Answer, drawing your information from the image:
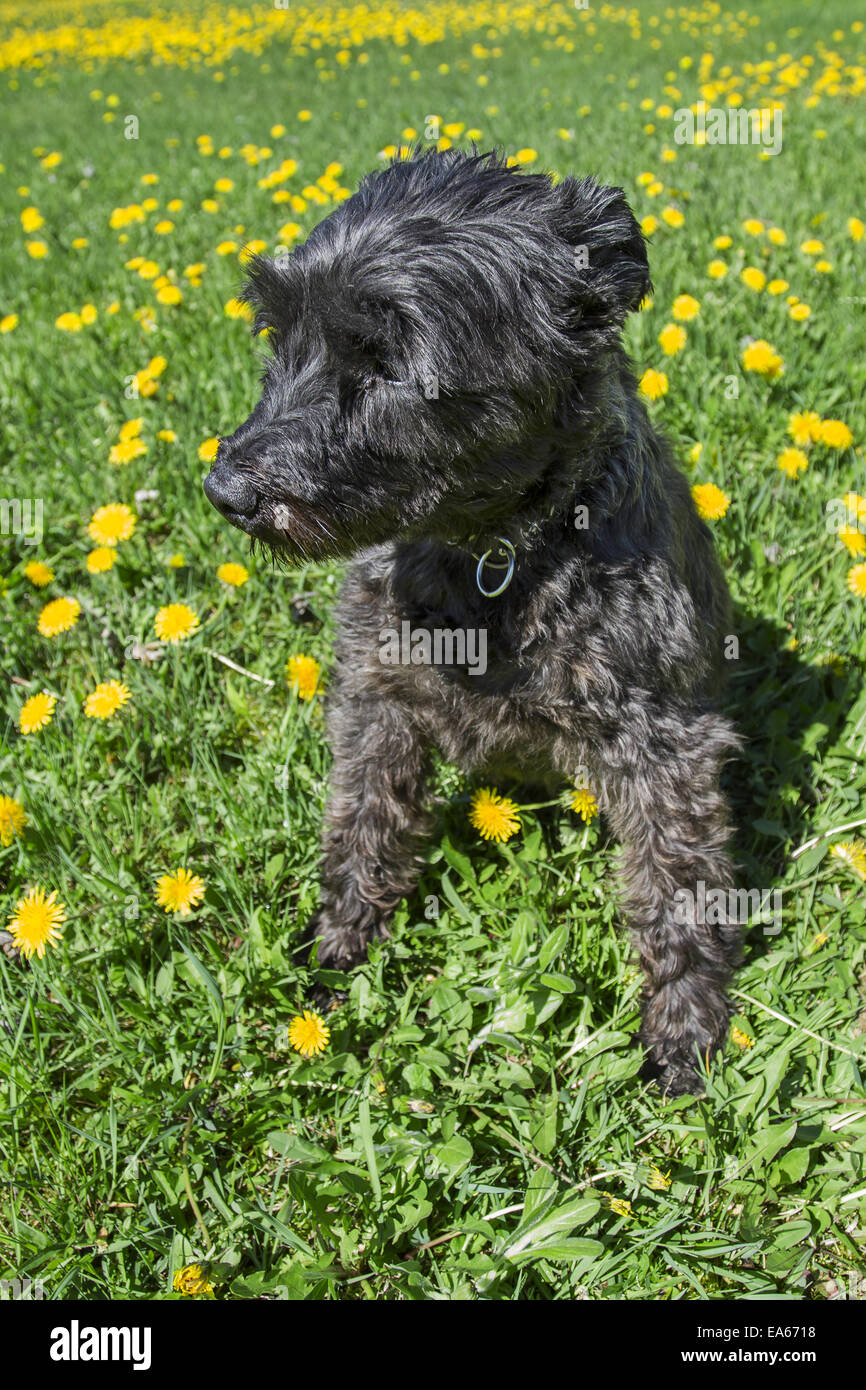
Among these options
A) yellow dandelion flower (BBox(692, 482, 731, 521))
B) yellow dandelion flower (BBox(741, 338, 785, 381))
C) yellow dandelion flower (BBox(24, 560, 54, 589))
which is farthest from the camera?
yellow dandelion flower (BBox(741, 338, 785, 381))

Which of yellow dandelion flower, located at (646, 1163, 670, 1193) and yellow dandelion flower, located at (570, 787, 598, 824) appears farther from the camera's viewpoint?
yellow dandelion flower, located at (570, 787, 598, 824)

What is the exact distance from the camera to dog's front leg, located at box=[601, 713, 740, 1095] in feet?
8.84

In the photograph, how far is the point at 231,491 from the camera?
7.13 ft

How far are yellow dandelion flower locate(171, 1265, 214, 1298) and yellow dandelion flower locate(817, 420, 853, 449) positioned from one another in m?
3.83

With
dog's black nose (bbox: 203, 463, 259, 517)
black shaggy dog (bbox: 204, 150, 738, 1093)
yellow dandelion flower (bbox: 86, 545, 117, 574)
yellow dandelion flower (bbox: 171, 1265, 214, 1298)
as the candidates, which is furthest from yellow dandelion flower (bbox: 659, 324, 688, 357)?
yellow dandelion flower (bbox: 171, 1265, 214, 1298)

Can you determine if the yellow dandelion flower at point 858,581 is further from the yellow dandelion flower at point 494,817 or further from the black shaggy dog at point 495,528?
the yellow dandelion flower at point 494,817

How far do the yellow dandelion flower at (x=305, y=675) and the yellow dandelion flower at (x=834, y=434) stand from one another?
2.44 m

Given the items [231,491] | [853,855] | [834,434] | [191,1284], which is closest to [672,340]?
[834,434]

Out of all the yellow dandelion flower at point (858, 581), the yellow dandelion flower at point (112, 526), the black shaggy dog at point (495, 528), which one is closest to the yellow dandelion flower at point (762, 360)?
the yellow dandelion flower at point (858, 581)

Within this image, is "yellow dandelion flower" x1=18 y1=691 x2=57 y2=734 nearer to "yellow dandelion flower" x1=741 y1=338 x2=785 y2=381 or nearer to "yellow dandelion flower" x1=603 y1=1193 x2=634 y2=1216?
"yellow dandelion flower" x1=603 y1=1193 x2=634 y2=1216

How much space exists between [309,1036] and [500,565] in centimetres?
143

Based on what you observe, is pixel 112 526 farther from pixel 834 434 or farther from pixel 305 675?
pixel 834 434
